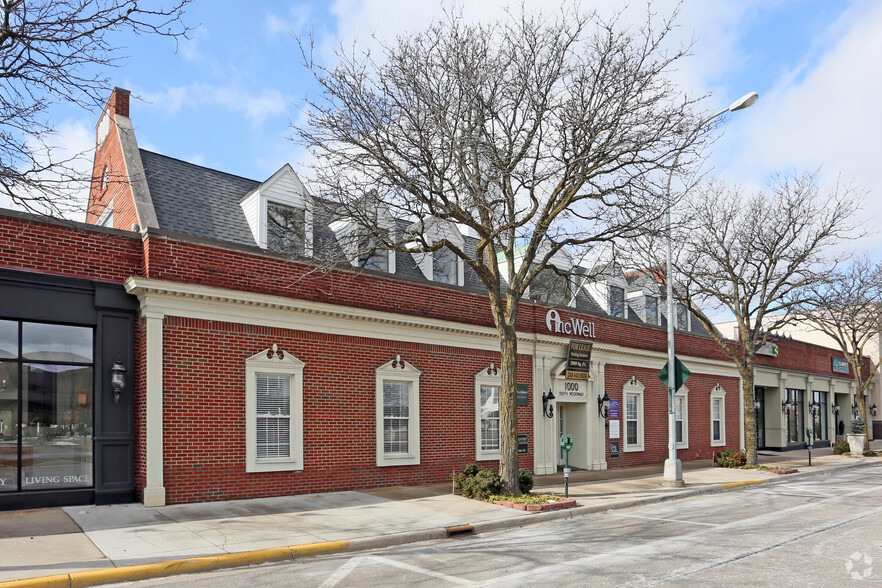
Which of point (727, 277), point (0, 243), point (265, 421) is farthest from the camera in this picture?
point (727, 277)

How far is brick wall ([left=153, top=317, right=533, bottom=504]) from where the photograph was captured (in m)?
13.3

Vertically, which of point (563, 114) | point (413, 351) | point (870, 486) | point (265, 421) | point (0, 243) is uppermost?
point (563, 114)

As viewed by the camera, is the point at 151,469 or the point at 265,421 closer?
the point at 151,469

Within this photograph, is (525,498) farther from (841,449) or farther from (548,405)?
(841,449)

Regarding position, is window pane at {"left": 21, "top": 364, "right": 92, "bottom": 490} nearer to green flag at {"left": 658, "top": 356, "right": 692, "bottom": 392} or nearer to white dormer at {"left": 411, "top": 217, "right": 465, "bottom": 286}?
white dormer at {"left": 411, "top": 217, "right": 465, "bottom": 286}

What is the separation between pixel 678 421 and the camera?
89.8ft

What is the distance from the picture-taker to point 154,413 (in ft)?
42.0

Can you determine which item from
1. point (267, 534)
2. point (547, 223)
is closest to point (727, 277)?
point (547, 223)

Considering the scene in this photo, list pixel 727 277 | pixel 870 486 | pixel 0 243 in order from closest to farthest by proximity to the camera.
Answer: pixel 0 243 < pixel 870 486 < pixel 727 277

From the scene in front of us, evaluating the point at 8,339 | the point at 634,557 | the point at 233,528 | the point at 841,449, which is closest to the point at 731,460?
the point at 841,449

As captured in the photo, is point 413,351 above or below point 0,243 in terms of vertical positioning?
below

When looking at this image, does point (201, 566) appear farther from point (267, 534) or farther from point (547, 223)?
point (547, 223)

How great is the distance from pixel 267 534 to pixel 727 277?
18.3 m

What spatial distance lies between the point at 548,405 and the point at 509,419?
6.02 meters
